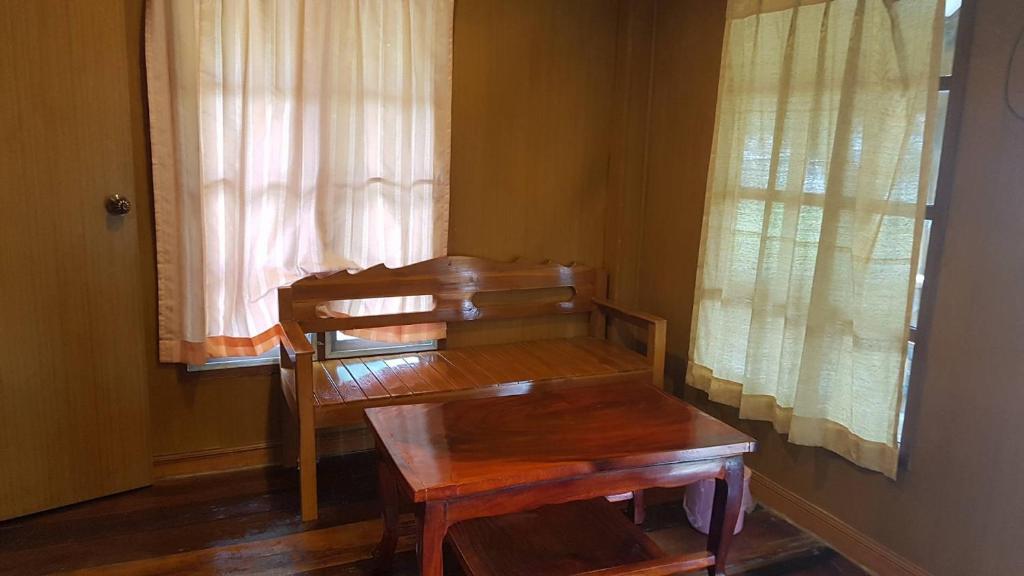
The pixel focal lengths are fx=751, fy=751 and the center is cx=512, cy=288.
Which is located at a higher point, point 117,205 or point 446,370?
point 117,205

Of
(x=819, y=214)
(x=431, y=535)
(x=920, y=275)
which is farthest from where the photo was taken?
(x=819, y=214)

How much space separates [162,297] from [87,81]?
76cm

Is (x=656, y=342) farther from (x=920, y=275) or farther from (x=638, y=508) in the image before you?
(x=920, y=275)

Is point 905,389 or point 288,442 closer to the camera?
point 905,389

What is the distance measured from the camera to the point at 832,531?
8.09ft

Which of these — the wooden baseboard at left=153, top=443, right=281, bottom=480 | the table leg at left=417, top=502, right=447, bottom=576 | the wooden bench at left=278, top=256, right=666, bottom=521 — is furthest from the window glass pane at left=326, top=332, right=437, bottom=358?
the table leg at left=417, top=502, right=447, bottom=576

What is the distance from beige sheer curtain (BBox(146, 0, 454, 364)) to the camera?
2.60 m

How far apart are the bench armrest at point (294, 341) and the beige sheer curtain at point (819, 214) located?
1464 mm

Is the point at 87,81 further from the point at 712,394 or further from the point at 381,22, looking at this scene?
the point at 712,394

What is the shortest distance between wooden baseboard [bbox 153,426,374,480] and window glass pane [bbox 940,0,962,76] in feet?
7.88

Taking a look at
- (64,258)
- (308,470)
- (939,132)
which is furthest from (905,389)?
(64,258)

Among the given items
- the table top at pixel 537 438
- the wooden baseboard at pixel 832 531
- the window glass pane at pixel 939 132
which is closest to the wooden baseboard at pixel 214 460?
the table top at pixel 537 438

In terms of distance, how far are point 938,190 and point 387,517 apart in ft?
5.98

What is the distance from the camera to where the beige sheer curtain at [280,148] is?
2600mm
